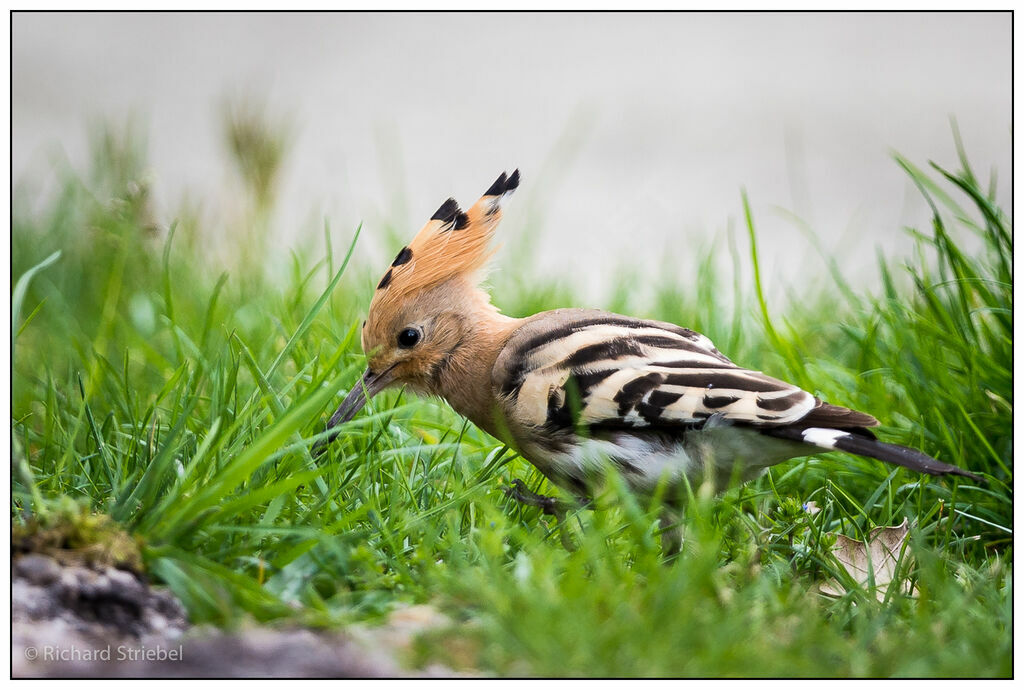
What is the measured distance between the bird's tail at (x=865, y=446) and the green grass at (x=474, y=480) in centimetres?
20

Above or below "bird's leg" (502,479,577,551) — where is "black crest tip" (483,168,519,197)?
above

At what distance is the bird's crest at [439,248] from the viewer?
289cm

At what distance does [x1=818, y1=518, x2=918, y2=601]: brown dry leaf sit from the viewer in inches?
92.3

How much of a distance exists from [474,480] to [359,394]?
455 mm

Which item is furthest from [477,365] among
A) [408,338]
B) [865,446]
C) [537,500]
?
[865,446]

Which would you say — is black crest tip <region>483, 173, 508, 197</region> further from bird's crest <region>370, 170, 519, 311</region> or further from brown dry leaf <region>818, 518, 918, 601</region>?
brown dry leaf <region>818, 518, 918, 601</region>

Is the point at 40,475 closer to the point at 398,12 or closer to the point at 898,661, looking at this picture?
the point at 398,12

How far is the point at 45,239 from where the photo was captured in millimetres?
3719

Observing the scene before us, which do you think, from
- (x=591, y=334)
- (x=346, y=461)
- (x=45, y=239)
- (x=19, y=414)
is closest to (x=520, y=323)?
(x=591, y=334)

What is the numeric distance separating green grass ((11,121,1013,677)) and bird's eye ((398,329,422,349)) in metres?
0.19

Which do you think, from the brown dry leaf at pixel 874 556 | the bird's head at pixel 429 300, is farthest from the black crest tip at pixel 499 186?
the brown dry leaf at pixel 874 556

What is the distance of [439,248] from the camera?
9.51 feet

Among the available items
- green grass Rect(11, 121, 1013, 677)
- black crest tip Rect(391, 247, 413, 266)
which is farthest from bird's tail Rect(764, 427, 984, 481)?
black crest tip Rect(391, 247, 413, 266)

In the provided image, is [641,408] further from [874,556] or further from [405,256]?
[405,256]
